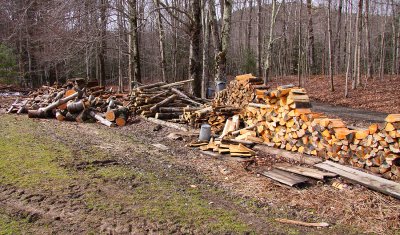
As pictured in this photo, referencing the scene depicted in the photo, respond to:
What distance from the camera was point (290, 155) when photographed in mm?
6914

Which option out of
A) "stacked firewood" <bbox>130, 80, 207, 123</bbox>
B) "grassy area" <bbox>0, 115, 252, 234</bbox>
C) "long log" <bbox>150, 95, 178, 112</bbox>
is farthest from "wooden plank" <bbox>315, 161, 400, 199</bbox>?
"long log" <bbox>150, 95, 178, 112</bbox>

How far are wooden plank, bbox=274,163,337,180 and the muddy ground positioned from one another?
185 millimetres

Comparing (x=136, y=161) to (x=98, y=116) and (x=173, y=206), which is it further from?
(x=98, y=116)

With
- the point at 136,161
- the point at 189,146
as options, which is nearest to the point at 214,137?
the point at 189,146

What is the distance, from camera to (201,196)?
4.89m

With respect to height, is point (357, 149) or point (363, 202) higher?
point (357, 149)

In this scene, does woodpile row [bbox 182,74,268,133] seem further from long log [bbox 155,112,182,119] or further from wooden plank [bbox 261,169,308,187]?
wooden plank [bbox 261,169,308,187]

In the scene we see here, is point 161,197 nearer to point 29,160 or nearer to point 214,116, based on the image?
point 29,160

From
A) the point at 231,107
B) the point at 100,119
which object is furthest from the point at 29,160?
the point at 231,107

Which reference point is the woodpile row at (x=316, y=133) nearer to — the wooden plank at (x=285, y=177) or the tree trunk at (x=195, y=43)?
the wooden plank at (x=285, y=177)

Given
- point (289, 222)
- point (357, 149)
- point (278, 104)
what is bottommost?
point (289, 222)

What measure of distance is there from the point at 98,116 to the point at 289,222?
8861mm

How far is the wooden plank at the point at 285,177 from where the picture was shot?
5325mm

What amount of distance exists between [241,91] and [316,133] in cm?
337
